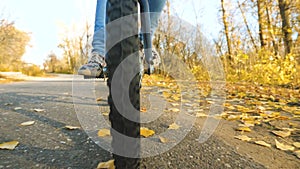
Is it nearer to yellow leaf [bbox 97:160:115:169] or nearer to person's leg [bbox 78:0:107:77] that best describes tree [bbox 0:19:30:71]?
person's leg [bbox 78:0:107:77]

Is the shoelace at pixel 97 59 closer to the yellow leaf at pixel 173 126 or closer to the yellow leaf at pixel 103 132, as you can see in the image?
the yellow leaf at pixel 103 132

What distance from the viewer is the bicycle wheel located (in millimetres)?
570

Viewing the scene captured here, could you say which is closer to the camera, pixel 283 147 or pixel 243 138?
pixel 283 147

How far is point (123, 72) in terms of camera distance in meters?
0.57

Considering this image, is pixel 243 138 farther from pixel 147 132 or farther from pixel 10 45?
pixel 10 45

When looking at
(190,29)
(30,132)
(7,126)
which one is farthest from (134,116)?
(190,29)

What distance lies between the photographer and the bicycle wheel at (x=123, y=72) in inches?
22.4

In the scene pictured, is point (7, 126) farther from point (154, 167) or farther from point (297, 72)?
point (297, 72)

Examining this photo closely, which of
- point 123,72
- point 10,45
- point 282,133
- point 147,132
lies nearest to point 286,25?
point 282,133

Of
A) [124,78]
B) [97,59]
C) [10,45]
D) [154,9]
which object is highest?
[10,45]

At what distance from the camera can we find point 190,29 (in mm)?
6613

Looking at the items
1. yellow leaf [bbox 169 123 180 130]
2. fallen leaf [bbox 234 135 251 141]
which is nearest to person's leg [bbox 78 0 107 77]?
yellow leaf [bbox 169 123 180 130]

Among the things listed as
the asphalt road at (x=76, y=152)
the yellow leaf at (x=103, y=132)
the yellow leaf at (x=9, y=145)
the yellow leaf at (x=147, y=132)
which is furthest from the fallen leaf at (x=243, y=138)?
the yellow leaf at (x=9, y=145)

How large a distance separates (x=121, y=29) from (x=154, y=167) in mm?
528
